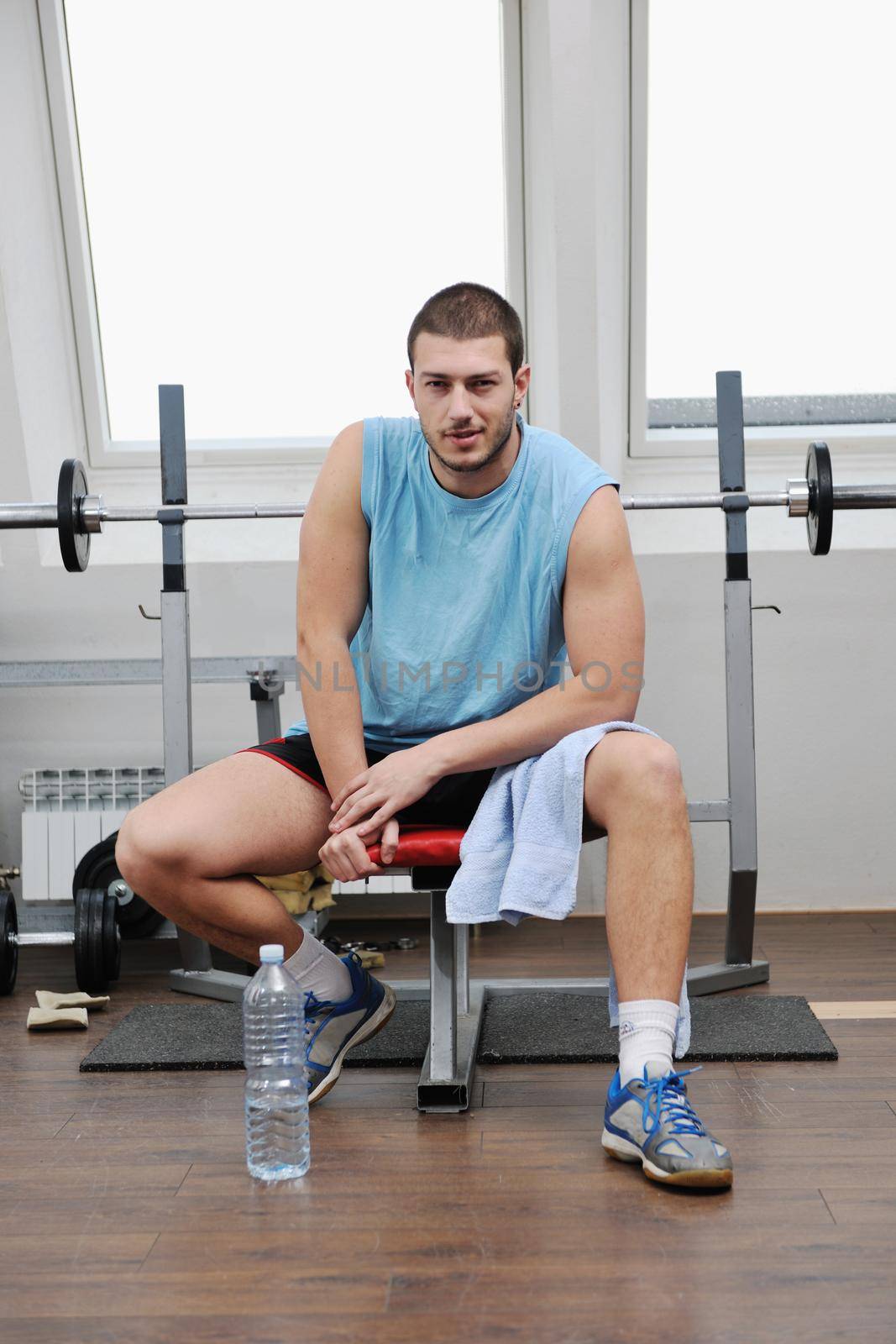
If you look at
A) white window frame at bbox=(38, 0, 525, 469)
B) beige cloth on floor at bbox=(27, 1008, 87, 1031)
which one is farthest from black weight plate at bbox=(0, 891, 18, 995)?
white window frame at bbox=(38, 0, 525, 469)

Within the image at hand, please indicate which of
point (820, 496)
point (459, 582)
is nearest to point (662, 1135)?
point (459, 582)

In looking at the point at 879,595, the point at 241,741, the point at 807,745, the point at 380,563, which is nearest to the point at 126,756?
the point at 241,741

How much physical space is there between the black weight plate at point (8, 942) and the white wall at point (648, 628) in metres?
0.66

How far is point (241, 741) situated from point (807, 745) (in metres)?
1.42

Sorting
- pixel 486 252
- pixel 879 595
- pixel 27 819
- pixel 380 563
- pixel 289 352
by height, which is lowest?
pixel 27 819

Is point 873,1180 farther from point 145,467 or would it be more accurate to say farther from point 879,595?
point 145,467

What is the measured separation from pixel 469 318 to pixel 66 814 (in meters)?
1.70

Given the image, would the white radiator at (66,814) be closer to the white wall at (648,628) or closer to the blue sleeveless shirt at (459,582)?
the white wall at (648,628)

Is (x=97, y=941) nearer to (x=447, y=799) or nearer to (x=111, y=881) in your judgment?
(x=111, y=881)

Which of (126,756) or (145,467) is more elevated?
(145,467)

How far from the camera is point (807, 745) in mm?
3227

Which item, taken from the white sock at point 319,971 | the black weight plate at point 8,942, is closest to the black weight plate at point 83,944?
the black weight plate at point 8,942

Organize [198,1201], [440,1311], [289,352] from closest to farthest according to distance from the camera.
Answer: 1. [440,1311]
2. [198,1201]
3. [289,352]

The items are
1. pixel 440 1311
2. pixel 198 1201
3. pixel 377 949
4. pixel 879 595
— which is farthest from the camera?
pixel 879 595
